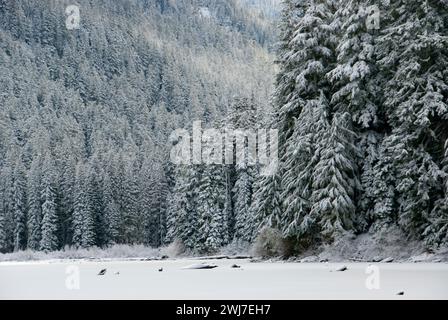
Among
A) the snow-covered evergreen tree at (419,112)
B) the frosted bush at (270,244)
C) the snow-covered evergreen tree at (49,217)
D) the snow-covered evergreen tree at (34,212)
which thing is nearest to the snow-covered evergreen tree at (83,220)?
the snow-covered evergreen tree at (49,217)

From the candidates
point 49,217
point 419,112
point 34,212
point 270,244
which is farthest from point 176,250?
point 419,112

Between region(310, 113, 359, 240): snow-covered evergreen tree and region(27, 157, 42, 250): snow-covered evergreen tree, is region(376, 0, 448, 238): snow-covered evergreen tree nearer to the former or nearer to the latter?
region(310, 113, 359, 240): snow-covered evergreen tree

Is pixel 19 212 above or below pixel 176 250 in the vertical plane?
below

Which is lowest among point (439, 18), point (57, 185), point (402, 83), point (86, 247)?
point (86, 247)

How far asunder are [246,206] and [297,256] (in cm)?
2482

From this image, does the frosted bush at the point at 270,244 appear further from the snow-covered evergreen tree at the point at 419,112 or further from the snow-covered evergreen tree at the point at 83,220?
the snow-covered evergreen tree at the point at 83,220

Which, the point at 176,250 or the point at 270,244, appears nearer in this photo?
the point at 270,244

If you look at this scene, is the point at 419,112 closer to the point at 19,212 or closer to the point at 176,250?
the point at 176,250

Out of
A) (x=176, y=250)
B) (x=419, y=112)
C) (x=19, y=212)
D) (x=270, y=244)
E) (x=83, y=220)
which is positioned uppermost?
(x=419, y=112)

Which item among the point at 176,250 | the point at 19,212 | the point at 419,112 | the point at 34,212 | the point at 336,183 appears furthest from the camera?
the point at 19,212

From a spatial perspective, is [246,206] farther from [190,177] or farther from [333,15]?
[333,15]
